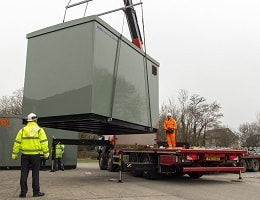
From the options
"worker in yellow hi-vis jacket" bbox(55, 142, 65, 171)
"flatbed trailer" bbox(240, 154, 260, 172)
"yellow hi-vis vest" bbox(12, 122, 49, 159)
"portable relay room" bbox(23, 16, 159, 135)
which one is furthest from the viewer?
"flatbed trailer" bbox(240, 154, 260, 172)

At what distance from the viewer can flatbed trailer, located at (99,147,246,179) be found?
35.4 feet

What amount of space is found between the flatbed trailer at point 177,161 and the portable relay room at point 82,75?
1731 mm

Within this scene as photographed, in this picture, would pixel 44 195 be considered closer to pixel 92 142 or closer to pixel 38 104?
pixel 38 104

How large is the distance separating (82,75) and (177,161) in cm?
403

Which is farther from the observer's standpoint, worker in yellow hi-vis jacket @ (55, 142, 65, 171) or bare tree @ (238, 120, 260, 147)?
bare tree @ (238, 120, 260, 147)

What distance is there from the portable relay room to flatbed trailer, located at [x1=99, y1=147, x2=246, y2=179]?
1.73 m

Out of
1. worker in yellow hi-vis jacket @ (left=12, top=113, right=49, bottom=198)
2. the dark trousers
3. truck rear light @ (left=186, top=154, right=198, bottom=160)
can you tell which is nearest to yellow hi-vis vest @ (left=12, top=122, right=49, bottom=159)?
worker in yellow hi-vis jacket @ (left=12, top=113, right=49, bottom=198)

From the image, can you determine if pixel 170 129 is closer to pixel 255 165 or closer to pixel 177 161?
pixel 177 161

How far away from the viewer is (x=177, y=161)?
10.7 metres

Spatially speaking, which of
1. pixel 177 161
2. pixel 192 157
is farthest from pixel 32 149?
pixel 192 157

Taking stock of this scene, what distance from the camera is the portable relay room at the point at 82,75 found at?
8.62 m

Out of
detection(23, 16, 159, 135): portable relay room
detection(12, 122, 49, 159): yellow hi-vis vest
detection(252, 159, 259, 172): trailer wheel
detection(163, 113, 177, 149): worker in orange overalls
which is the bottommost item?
detection(252, 159, 259, 172): trailer wheel

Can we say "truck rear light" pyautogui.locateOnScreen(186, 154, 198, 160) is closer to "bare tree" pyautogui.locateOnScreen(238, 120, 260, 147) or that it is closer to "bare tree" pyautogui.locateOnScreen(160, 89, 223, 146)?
"bare tree" pyautogui.locateOnScreen(160, 89, 223, 146)

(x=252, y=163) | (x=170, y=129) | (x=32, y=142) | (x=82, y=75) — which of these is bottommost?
(x=252, y=163)
